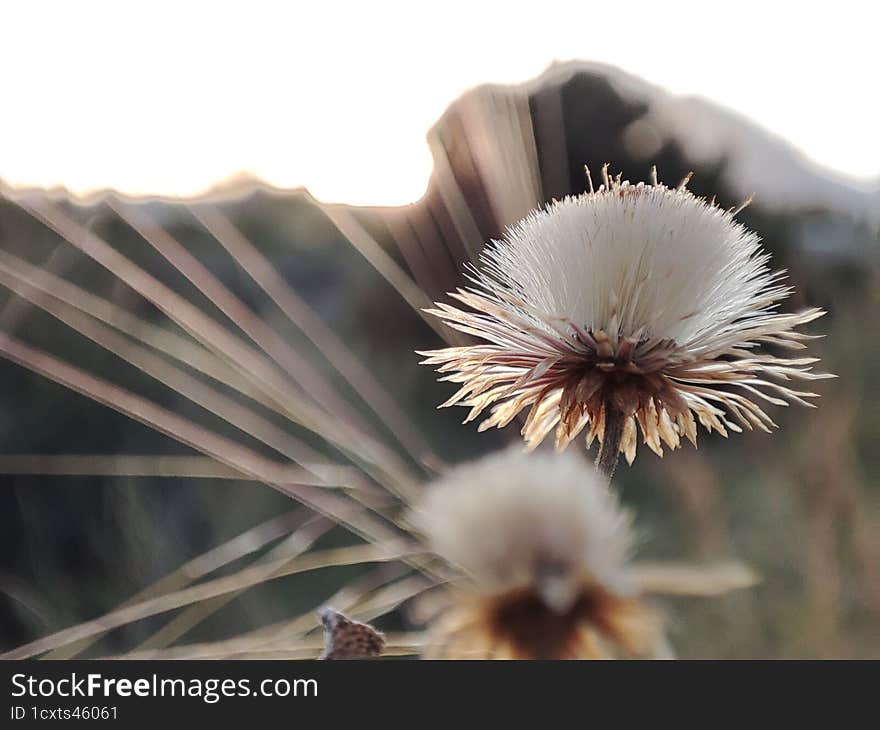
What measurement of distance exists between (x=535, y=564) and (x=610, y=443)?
0.13 feet

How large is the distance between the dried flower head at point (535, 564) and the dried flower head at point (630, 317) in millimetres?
20

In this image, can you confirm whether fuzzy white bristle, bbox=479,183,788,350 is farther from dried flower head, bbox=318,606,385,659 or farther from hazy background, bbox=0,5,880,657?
hazy background, bbox=0,5,880,657

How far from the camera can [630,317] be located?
0.73ft

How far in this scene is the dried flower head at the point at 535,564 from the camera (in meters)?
0.20

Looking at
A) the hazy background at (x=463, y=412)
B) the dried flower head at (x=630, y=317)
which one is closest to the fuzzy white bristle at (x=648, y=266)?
the dried flower head at (x=630, y=317)

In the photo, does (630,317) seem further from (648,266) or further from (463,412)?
(463,412)

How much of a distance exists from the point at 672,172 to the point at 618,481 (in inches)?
17.0

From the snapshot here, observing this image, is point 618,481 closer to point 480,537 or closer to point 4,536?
point 4,536

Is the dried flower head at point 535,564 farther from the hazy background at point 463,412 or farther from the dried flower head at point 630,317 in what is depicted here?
the hazy background at point 463,412

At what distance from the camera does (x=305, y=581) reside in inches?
42.3

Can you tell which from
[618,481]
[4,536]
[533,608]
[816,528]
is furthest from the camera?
[618,481]

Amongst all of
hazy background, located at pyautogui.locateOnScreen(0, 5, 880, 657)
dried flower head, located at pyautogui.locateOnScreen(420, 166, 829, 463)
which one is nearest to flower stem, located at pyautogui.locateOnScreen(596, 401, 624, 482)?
dried flower head, located at pyautogui.locateOnScreen(420, 166, 829, 463)
